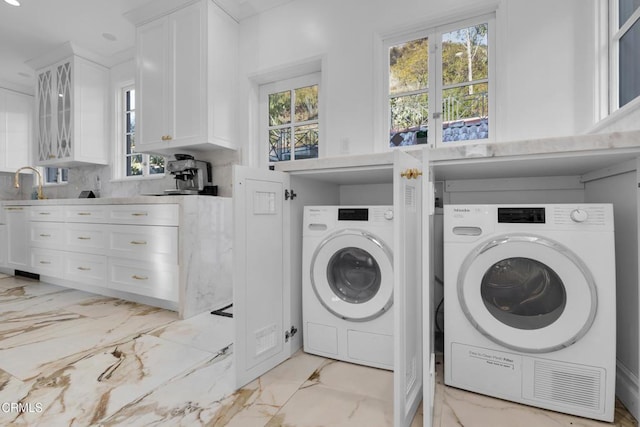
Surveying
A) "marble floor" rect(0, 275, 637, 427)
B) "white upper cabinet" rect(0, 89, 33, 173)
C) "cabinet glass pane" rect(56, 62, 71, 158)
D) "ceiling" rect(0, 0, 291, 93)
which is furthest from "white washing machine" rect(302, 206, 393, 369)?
"white upper cabinet" rect(0, 89, 33, 173)

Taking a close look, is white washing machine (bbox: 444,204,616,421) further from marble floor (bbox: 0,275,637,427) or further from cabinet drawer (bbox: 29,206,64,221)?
cabinet drawer (bbox: 29,206,64,221)

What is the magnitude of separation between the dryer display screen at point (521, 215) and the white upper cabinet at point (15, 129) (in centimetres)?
604

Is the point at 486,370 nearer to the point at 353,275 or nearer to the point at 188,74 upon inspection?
the point at 353,275

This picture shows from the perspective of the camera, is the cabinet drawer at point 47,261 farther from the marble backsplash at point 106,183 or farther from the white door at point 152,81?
the white door at point 152,81

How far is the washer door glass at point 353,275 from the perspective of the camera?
1.51 metres

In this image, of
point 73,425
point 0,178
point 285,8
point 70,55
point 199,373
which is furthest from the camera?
point 0,178

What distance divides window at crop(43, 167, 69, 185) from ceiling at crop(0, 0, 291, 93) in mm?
1369

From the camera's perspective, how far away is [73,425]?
1.15m

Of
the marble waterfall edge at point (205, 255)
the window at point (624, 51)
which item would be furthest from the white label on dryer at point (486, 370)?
the marble waterfall edge at point (205, 255)

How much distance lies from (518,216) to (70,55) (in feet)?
15.3

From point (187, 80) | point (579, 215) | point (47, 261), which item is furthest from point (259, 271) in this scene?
point (47, 261)

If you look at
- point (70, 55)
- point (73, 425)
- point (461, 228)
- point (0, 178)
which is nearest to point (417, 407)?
point (461, 228)

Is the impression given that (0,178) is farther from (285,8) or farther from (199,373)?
(199,373)

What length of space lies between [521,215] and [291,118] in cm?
217
